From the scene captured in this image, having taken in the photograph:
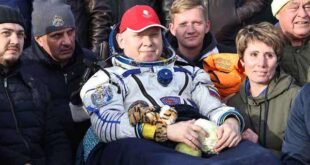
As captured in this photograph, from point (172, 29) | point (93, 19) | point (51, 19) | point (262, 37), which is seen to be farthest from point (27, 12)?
point (262, 37)

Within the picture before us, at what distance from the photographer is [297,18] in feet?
13.8

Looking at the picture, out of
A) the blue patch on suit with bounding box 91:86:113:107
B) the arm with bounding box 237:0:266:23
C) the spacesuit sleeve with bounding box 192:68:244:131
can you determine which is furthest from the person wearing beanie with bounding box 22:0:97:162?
the arm with bounding box 237:0:266:23

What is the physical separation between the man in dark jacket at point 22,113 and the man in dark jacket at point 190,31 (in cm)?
111

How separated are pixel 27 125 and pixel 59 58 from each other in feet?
2.81

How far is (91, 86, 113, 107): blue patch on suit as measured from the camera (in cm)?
352

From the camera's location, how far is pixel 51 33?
4.45 meters

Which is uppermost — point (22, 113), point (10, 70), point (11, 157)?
point (10, 70)

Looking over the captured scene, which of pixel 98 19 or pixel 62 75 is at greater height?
pixel 98 19

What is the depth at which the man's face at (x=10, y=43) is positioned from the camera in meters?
Result: 3.67

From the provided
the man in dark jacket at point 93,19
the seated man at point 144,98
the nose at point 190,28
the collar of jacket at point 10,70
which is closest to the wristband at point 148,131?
the seated man at point 144,98

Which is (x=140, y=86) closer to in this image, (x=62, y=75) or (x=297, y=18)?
(x=62, y=75)

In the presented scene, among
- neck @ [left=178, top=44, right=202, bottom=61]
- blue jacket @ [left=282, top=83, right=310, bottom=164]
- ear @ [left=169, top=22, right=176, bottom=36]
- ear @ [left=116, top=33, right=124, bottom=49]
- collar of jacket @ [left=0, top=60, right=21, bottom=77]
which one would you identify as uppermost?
ear @ [left=116, top=33, right=124, bottom=49]

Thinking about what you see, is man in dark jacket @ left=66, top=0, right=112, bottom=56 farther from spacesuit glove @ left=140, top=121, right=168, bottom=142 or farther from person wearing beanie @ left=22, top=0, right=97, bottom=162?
spacesuit glove @ left=140, top=121, right=168, bottom=142

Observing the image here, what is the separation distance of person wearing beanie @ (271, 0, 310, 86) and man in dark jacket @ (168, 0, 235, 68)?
20.9 inches
